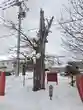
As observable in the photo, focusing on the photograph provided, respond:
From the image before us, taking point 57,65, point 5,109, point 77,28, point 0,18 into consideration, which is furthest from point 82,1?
point 57,65

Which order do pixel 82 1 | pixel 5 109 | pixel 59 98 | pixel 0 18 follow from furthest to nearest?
pixel 0 18 → pixel 82 1 → pixel 59 98 → pixel 5 109

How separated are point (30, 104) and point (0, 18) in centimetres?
1161

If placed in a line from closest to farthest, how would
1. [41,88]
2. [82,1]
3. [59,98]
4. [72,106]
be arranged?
[72,106], [59,98], [82,1], [41,88]

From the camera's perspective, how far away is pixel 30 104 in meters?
9.51

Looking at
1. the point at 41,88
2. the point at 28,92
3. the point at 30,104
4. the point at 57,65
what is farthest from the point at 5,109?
the point at 57,65

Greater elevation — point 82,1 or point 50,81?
point 82,1

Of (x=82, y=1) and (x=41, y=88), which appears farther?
(x=41, y=88)

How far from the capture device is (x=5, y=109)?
27.3ft

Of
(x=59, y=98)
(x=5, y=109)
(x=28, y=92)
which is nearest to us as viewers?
(x=5, y=109)

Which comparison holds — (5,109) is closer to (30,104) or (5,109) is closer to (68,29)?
(30,104)

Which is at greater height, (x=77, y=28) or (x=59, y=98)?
(x=77, y=28)

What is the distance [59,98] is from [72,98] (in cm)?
61

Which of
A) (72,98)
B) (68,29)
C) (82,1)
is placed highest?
(82,1)

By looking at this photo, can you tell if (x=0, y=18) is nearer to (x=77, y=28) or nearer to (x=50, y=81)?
(x=50, y=81)
